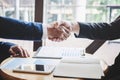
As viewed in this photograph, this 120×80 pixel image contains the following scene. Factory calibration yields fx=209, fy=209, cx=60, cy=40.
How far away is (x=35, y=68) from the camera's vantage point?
1146 millimetres

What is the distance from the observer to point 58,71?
1080mm

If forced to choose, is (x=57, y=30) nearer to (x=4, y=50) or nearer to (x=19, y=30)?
(x=19, y=30)

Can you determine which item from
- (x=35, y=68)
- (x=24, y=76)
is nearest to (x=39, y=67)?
(x=35, y=68)

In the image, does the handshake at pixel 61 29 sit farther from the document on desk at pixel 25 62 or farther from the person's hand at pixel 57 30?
the document on desk at pixel 25 62

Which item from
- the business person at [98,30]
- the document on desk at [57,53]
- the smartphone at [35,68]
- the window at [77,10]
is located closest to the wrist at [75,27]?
the business person at [98,30]

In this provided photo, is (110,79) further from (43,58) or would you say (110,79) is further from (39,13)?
(39,13)

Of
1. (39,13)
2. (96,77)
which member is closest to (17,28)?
(96,77)

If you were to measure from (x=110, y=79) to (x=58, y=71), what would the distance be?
26 centimetres

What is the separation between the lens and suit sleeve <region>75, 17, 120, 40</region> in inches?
59.4

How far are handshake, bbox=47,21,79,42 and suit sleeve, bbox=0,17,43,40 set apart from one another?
0.11m

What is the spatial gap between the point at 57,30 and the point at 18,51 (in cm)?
35

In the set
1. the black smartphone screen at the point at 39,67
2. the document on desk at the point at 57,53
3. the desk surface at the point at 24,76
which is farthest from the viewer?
the document on desk at the point at 57,53

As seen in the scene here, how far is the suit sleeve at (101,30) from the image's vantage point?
4.95 feet

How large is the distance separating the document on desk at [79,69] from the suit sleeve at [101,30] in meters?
0.32
